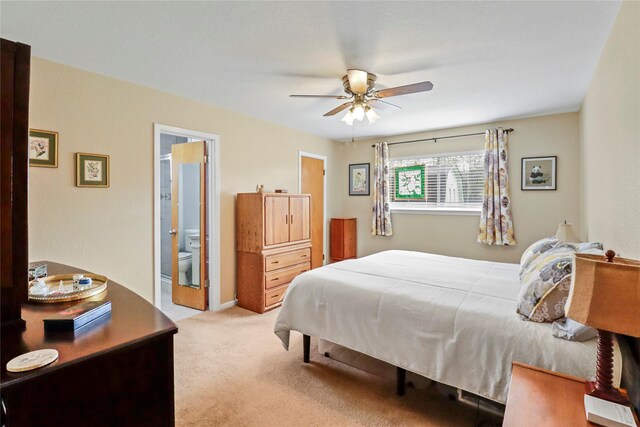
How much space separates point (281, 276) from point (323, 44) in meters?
2.77

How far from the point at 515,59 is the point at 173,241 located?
159 inches

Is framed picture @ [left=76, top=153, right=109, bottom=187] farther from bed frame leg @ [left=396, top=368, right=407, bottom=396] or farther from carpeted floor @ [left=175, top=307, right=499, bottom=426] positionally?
bed frame leg @ [left=396, top=368, right=407, bottom=396]

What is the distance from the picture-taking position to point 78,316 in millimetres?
1057

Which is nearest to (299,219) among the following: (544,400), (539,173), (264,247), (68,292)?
(264,247)

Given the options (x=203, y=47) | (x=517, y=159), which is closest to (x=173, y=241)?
(x=203, y=47)

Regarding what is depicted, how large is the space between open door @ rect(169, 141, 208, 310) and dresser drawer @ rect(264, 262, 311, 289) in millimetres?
765

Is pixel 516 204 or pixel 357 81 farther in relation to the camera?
pixel 516 204

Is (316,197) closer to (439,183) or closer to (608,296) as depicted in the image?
(439,183)

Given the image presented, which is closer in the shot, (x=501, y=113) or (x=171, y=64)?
(x=171, y=64)

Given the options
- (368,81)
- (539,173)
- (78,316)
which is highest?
(368,81)

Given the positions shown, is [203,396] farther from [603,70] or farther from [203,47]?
[603,70]

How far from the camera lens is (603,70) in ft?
7.20

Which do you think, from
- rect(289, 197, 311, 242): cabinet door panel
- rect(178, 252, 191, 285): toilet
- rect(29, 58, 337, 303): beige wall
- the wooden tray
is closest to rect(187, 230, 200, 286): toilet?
rect(178, 252, 191, 285): toilet

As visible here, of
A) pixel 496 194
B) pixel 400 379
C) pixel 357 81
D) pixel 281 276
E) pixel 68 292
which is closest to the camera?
pixel 68 292
